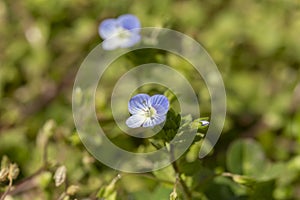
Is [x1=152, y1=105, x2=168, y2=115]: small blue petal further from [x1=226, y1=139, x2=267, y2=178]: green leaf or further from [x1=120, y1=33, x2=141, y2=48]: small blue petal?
[x1=226, y1=139, x2=267, y2=178]: green leaf

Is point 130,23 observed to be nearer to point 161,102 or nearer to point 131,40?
point 131,40

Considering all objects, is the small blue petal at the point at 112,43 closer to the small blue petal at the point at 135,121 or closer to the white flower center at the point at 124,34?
the white flower center at the point at 124,34

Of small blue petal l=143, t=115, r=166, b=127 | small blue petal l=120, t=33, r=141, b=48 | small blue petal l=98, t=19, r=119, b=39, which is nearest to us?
small blue petal l=143, t=115, r=166, b=127

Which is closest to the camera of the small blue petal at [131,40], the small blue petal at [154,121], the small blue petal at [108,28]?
the small blue petal at [154,121]

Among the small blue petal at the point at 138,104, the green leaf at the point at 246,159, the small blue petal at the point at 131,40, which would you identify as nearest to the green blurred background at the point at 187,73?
the green leaf at the point at 246,159

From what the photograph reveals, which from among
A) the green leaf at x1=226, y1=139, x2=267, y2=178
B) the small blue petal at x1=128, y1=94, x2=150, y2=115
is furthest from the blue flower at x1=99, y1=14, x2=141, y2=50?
the green leaf at x1=226, y1=139, x2=267, y2=178

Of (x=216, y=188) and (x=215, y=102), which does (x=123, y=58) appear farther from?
(x=216, y=188)

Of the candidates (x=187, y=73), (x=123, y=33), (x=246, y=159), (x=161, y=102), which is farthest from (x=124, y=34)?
(x=246, y=159)
